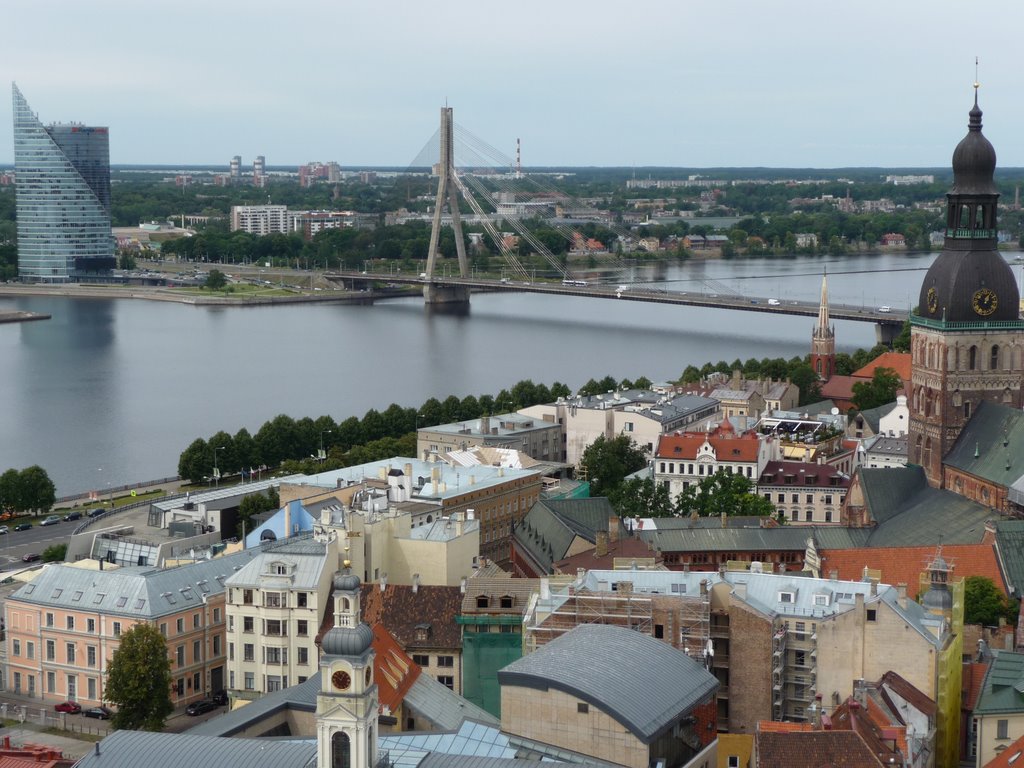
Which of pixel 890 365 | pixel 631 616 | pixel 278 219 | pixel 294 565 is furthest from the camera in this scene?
pixel 278 219

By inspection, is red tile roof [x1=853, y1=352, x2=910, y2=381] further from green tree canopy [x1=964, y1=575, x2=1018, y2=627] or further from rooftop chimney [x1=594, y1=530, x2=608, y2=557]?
green tree canopy [x1=964, y1=575, x2=1018, y2=627]

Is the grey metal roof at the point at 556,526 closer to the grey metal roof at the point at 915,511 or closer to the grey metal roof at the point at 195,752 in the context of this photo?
the grey metal roof at the point at 915,511

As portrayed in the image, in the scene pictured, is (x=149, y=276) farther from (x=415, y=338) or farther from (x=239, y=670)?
(x=239, y=670)

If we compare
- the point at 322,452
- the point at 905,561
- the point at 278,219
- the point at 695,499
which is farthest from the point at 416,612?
the point at 278,219

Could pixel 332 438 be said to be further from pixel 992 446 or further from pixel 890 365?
pixel 992 446

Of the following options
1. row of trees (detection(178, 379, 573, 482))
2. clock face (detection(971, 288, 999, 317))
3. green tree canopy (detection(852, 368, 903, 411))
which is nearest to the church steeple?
green tree canopy (detection(852, 368, 903, 411))

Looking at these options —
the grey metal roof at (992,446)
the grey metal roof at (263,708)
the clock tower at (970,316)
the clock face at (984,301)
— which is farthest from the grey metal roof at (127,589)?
the clock face at (984,301)

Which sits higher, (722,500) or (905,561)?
(905,561)
